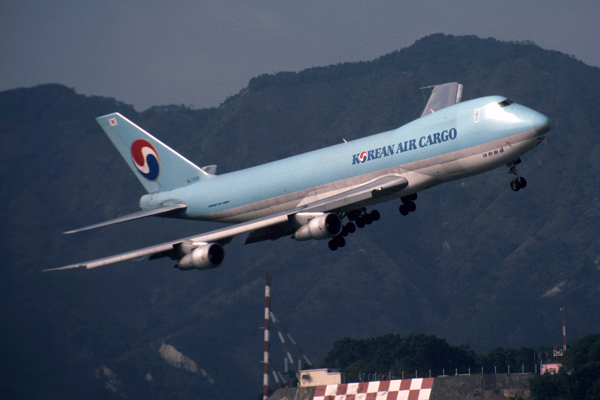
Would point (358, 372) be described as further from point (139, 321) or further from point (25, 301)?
point (25, 301)

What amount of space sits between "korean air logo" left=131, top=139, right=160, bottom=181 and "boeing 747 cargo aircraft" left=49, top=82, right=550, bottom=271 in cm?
535

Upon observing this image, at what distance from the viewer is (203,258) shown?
168 feet

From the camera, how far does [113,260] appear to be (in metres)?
48.8

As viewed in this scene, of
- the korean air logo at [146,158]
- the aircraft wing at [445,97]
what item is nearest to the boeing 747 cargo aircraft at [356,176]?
the aircraft wing at [445,97]

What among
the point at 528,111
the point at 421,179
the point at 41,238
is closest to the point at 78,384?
the point at 41,238

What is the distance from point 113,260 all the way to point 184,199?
16.0 m

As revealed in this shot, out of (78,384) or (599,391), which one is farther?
(599,391)

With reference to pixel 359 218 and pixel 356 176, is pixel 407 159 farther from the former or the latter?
pixel 359 218

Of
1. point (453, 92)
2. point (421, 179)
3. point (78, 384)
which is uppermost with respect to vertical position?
point (453, 92)

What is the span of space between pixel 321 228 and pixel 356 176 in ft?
18.2

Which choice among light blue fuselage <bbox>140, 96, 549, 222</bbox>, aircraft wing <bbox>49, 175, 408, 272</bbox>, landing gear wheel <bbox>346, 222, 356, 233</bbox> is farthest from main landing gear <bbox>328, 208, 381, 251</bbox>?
aircraft wing <bbox>49, 175, 408, 272</bbox>

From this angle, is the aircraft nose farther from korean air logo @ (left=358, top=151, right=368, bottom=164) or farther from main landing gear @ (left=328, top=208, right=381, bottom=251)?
main landing gear @ (left=328, top=208, right=381, bottom=251)

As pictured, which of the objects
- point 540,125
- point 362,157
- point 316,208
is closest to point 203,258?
point 316,208

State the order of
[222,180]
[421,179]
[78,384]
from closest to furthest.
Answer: [421,179] < [222,180] < [78,384]
